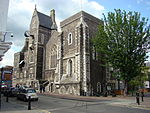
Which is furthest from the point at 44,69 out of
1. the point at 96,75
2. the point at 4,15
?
the point at 4,15

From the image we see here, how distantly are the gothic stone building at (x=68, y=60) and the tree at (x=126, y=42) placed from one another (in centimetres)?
501

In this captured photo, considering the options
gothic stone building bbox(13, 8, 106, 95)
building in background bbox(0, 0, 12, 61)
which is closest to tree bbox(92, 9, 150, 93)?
gothic stone building bbox(13, 8, 106, 95)

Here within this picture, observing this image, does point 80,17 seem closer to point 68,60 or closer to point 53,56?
point 68,60

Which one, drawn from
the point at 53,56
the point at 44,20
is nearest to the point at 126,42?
the point at 53,56

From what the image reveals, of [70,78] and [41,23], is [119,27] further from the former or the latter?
[41,23]

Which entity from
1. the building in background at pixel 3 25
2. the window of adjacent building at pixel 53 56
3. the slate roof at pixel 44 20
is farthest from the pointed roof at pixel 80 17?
the building in background at pixel 3 25

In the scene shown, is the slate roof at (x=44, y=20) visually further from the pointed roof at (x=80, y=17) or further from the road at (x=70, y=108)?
the road at (x=70, y=108)

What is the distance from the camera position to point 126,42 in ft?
84.6

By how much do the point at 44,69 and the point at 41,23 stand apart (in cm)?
1382

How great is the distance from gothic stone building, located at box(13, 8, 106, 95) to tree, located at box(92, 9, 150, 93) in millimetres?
5011

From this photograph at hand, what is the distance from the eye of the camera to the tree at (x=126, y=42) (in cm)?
2559

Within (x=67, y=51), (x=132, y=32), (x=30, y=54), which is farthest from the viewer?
(x=30, y=54)

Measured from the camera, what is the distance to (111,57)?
88.1 feet

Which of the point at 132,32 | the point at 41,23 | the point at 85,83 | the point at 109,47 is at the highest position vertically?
the point at 41,23
